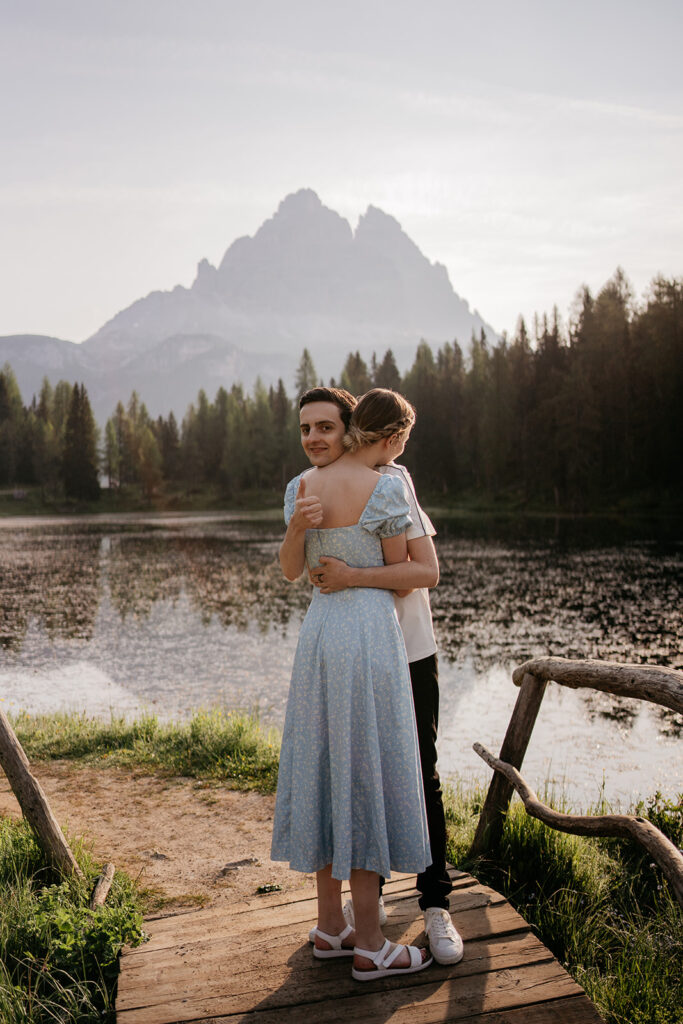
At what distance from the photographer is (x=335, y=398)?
2957mm

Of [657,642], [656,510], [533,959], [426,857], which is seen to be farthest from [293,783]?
A: [656,510]

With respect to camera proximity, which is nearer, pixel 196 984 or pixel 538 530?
pixel 196 984

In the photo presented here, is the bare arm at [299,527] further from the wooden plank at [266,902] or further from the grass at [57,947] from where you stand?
the grass at [57,947]

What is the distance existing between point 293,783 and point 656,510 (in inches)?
1765

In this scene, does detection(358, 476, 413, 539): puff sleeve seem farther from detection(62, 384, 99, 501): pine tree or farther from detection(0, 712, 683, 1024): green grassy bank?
detection(62, 384, 99, 501): pine tree

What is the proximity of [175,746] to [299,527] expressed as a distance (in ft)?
16.2

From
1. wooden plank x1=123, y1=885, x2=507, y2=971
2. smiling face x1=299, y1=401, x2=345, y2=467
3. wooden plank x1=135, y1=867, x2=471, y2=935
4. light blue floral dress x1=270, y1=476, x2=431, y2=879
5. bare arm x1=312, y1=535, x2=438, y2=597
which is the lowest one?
wooden plank x1=135, y1=867, x2=471, y2=935

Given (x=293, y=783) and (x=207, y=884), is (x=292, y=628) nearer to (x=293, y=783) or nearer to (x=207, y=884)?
(x=207, y=884)

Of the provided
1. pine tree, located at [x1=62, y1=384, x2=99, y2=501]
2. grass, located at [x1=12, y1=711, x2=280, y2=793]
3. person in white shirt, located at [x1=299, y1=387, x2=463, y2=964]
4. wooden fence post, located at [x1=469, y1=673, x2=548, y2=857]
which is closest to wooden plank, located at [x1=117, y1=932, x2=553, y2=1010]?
person in white shirt, located at [x1=299, y1=387, x2=463, y2=964]

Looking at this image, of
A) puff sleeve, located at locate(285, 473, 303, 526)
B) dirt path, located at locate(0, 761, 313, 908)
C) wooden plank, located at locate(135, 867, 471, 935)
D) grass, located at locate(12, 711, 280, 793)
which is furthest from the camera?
grass, located at locate(12, 711, 280, 793)

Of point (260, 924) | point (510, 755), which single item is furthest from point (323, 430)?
point (510, 755)

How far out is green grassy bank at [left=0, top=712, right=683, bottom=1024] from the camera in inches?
122

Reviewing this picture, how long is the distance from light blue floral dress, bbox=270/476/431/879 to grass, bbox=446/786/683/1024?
1.21 m

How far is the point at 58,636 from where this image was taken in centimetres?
1505
